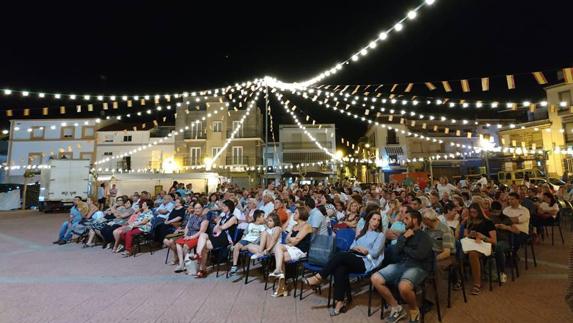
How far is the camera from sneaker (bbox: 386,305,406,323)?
3.40 meters

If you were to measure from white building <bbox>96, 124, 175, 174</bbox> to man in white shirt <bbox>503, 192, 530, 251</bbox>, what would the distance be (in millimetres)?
27116

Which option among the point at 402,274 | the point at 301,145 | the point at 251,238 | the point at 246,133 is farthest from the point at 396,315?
the point at 301,145

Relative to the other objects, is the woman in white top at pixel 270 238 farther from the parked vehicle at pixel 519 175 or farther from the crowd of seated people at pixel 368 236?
the parked vehicle at pixel 519 175

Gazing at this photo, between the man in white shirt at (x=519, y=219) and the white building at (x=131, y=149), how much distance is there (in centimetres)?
2712

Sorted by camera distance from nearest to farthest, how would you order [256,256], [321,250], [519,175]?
→ [321,250] < [256,256] < [519,175]

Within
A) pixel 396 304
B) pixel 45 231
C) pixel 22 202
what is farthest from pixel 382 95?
pixel 22 202

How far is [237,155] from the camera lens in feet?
95.6

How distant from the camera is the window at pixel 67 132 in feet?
99.8

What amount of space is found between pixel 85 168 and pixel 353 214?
16290 millimetres

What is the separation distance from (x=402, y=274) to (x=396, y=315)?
A: 1.46ft

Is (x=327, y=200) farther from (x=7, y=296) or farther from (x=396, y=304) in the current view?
(x=7, y=296)

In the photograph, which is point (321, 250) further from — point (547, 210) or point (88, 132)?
point (88, 132)

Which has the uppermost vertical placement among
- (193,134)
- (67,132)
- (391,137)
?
(67,132)

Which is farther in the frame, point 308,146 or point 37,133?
point 308,146
